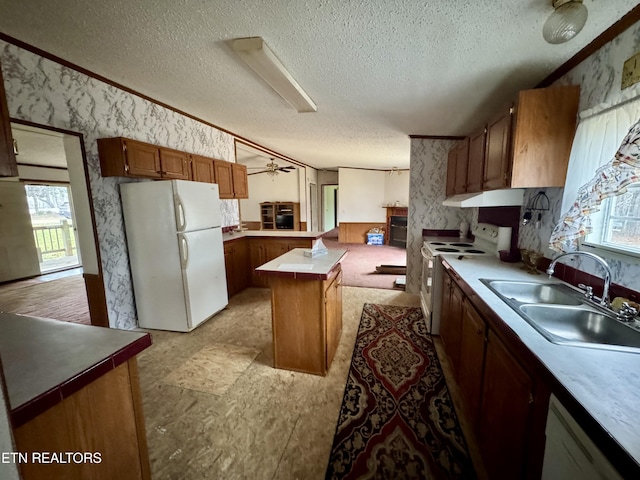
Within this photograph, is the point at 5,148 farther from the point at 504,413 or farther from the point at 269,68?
the point at 504,413

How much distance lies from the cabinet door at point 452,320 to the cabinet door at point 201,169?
3.16 meters

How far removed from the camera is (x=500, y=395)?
3.83 feet

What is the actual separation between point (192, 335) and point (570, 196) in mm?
3521

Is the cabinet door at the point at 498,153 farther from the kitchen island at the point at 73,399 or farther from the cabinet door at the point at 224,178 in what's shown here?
the cabinet door at the point at 224,178

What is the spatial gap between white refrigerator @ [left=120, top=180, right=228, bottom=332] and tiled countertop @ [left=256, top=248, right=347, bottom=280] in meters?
1.10

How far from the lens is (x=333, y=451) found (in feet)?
4.83

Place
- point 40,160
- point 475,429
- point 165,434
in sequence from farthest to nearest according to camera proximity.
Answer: point 40,160 → point 165,434 → point 475,429

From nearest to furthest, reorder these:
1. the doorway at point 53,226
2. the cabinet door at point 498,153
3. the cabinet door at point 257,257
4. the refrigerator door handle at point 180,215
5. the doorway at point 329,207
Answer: the cabinet door at point 498,153, the refrigerator door handle at point 180,215, the cabinet door at point 257,257, the doorway at point 53,226, the doorway at point 329,207

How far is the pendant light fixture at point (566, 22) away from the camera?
115 cm

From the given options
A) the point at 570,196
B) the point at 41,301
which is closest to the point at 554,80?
the point at 570,196

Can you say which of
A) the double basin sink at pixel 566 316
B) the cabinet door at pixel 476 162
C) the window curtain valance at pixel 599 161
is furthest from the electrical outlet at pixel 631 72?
the double basin sink at pixel 566 316

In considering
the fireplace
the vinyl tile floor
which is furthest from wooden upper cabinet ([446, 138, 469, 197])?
the fireplace

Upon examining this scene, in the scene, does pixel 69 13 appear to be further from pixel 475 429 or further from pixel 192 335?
pixel 475 429

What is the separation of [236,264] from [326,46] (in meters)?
3.08
